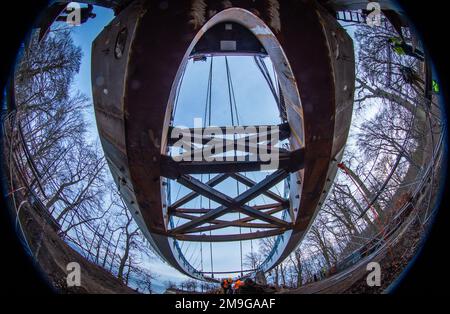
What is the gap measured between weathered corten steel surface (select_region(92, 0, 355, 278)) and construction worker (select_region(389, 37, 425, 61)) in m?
0.72

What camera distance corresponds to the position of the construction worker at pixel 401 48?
2960 mm

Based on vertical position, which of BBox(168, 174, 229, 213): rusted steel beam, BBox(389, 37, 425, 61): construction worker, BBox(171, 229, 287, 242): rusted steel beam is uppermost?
BBox(389, 37, 425, 61): construction worker

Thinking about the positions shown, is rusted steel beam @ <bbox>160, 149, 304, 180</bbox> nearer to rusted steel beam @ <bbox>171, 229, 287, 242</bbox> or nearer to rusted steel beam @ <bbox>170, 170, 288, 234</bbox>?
rusted steel beam @ <bbox>170, 170, 288, 234</bbox>

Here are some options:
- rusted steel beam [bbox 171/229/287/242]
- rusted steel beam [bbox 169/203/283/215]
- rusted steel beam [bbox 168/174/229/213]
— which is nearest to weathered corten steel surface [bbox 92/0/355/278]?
rusted steel beam [bbox 168/174/229/213]

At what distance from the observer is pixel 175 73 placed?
3.85 metres

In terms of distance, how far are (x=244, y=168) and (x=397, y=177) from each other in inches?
118

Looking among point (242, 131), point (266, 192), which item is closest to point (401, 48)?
point (242, 131)

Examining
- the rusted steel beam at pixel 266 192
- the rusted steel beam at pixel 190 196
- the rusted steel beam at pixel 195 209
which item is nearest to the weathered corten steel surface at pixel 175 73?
the rusted steel beam at pixel 190 196

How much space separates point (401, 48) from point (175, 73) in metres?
3.71

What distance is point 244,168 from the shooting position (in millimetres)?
4906

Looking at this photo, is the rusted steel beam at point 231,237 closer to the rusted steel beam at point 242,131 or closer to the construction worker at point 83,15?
the rusted steel beam at point 242,131

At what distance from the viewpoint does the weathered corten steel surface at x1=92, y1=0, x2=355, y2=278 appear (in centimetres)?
355

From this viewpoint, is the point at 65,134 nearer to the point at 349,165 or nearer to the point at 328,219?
the point at 349,165

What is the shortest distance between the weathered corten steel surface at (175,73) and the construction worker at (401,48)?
716mm
